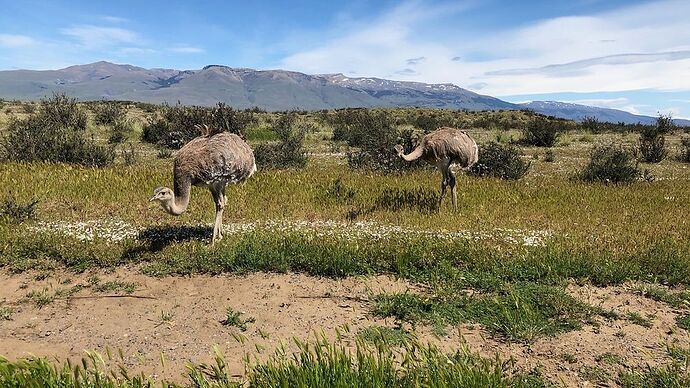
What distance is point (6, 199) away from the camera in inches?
439

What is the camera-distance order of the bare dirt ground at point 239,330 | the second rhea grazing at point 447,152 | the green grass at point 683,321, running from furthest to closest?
1. the second rhea grazing at point 447,152
2. the green grass at point 683,321
3. the bare dirt ground at point 239,330

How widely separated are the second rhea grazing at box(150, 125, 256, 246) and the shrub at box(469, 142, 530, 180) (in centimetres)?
1255

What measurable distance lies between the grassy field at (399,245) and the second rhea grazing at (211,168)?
96 centimetres

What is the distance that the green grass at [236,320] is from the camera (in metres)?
6.89

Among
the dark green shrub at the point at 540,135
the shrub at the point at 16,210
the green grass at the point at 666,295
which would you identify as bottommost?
the green grass at the point at 666,295

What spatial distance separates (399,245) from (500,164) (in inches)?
494

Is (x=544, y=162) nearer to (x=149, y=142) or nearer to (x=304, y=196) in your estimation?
(x=304, y=196)

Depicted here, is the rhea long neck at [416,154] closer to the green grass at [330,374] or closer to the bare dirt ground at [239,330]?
the bare dirt ground at [239,330]

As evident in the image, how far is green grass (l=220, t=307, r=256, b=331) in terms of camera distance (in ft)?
22.6

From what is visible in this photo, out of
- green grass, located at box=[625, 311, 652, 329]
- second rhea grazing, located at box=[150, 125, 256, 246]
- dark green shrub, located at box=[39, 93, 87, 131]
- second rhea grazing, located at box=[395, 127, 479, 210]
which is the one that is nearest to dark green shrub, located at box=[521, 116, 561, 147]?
second rhea grazing, located at box=[395, 127, 479, 210]

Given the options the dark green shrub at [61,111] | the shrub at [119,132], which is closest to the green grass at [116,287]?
the dark green shrub at [61,111]

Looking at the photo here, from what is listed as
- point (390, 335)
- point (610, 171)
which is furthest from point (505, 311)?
point (610, 171)

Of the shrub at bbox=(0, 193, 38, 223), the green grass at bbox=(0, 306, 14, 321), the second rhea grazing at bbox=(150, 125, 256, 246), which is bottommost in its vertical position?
the green grass at bbox=(0, 306, 14, 321)

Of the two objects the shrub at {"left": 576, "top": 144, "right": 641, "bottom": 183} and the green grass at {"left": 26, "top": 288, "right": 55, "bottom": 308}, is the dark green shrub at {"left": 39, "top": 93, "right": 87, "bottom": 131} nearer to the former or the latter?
the green grass at {"left": 26, "top": 288, "right": 55, "bottom": 308}
